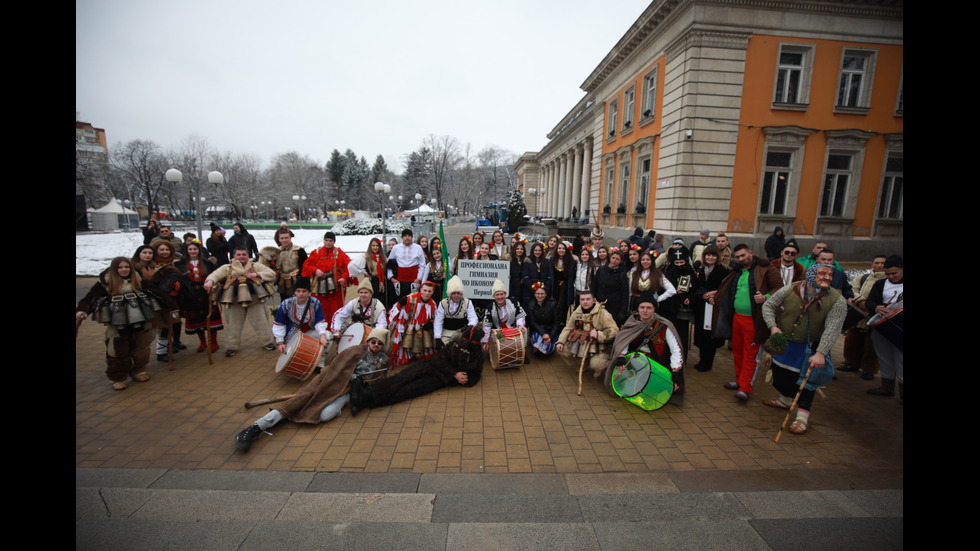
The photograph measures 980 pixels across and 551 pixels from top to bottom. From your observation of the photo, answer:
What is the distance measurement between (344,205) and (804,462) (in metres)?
78.4

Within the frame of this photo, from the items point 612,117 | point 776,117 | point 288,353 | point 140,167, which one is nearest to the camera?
point 288,353

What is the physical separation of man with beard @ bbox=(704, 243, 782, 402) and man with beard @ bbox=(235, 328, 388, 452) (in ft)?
15.6

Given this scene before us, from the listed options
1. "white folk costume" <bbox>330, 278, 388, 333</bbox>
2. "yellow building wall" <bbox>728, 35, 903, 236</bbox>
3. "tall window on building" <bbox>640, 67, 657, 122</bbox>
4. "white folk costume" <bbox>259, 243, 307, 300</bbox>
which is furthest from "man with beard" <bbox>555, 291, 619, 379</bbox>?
"tall window on building" <bbox>640, 67, 657, 122</bbox>

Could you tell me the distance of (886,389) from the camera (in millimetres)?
5348

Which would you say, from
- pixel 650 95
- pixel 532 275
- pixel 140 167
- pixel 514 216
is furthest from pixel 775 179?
pixel 140 167

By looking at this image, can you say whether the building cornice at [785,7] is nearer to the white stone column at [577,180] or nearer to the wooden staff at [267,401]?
the white stone column at [577,180]

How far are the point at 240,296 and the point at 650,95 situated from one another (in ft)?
61.0

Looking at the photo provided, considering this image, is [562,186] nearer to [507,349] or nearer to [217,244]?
[217,244]

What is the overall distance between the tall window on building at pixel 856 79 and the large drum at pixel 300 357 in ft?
67.5

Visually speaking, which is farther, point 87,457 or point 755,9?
point 755,9
